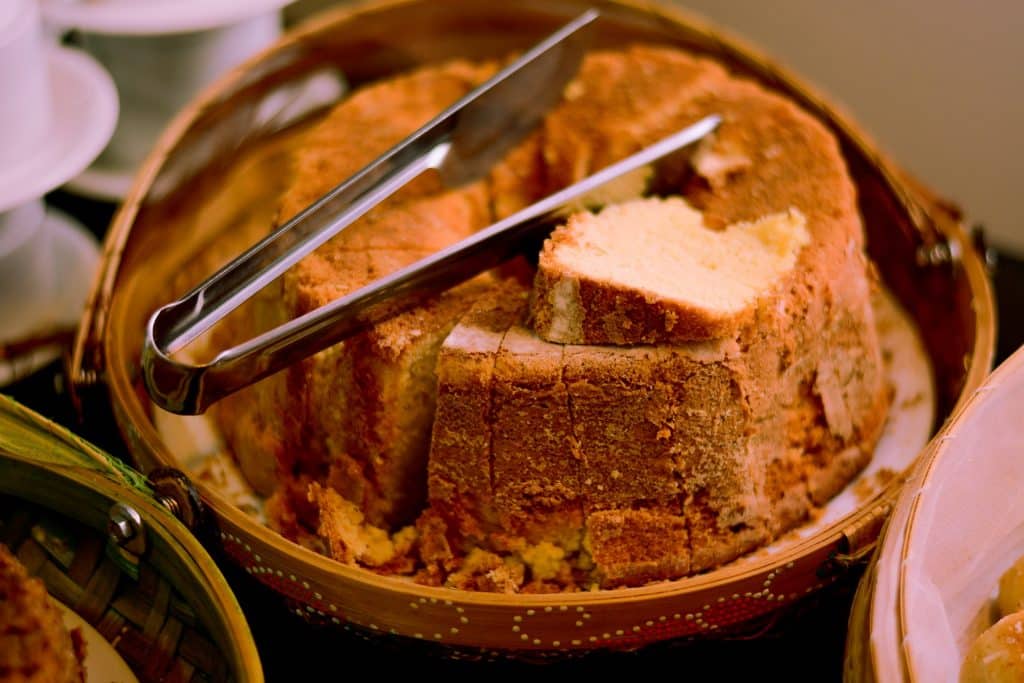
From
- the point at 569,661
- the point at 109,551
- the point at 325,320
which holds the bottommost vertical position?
the point at 569,661

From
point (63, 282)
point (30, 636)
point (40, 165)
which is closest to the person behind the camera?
point (30, 636)

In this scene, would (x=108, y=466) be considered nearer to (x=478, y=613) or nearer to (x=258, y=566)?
(x=258, y=566)

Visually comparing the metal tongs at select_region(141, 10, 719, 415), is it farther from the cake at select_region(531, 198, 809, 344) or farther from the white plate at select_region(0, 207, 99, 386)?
the white plate at select_region(0, 207, 99, 386)

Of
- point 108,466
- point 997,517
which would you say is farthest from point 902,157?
point 108,466

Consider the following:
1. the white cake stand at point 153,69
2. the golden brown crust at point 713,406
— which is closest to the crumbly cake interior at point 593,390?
the golden brown crust at point 713,406

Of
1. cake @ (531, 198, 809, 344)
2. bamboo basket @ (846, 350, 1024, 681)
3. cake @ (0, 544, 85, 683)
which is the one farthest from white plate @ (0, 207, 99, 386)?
bamboo basket @ (846, 350, 1024, 681)

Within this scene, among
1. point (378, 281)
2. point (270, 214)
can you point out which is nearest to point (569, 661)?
point (378, 281)

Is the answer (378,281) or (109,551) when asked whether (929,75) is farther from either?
(109,551)
